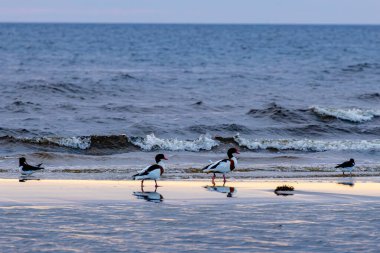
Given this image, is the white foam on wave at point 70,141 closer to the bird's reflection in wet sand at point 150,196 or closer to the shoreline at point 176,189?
the shoreline at point 176,189

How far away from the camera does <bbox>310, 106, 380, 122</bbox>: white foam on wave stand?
119 feet

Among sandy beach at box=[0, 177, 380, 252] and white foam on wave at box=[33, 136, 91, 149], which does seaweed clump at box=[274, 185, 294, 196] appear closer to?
sandy beach at box=[0, 177, 380, 252]

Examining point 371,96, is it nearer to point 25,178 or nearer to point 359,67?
point 359,67

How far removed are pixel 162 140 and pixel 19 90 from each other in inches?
676

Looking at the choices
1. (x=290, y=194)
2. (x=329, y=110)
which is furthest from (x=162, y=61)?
(x=290, y=194)

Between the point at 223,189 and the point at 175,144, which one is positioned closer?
the point at 223,189

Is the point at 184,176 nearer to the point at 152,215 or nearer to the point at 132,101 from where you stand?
the point at 152,215

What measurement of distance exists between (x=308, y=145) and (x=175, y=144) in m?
4.60

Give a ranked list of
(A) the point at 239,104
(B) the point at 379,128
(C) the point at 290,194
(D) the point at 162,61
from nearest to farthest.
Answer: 1. (C) the point at 290,194
2. (B) the point at 379,128
3. (A) the point at 239,104
4. (D) the point at 162,61

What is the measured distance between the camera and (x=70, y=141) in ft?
93.6

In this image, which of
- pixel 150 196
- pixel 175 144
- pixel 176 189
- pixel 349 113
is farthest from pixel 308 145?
pixel 150 196

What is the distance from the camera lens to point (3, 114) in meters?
35.6

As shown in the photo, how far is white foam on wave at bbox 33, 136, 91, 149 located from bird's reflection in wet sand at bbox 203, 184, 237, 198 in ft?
34.8

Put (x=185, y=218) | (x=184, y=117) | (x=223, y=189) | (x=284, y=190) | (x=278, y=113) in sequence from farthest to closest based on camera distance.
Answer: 1. (x=278, y=113)
2. (x=184, y=117)
3. (x=223, y=189)
4. (x=284, y=190)
5. (x=185, y=218)
